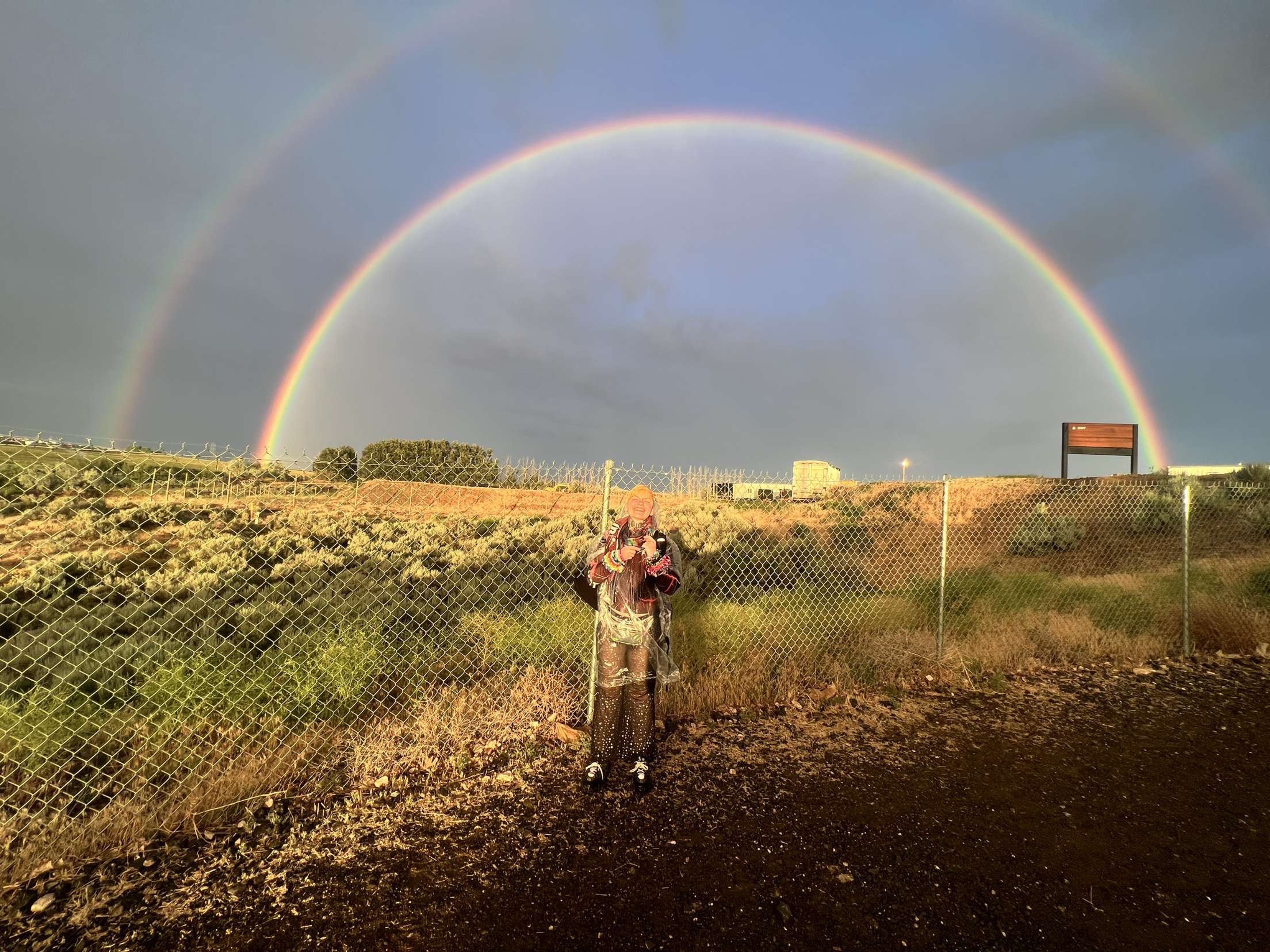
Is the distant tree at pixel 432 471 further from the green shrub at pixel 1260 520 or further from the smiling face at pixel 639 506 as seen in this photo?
the green shrub at pixel 1260 520

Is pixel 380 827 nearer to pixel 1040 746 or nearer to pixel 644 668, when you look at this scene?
pixel 644 668

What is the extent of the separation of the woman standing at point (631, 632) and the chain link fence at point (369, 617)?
38 centimetres

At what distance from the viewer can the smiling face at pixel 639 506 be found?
4484 millimetres

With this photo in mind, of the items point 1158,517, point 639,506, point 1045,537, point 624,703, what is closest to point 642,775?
point 624,703

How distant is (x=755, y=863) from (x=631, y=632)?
1.49 meters

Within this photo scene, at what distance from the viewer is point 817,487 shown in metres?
14.9

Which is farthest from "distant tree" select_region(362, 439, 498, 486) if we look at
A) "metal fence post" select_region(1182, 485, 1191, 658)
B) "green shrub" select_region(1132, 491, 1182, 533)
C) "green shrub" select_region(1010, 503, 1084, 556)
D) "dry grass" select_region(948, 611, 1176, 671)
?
"green shrub" select_region(1132, 491, 1182, 533)

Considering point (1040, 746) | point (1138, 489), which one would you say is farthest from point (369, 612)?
point (1138, 489)

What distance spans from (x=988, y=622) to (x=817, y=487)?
6.55 meters

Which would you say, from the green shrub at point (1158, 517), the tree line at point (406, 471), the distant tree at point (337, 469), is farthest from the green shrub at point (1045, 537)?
the distant tree at point (337, 469)

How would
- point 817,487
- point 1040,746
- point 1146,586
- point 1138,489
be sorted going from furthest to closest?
point 1138,489, point 817,487, point 1146,586, point 1040,746

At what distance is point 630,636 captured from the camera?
4.43m

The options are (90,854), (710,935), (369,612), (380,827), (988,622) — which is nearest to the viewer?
(710,935)

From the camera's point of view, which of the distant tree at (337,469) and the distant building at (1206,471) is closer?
the distant tree at (337,469)
